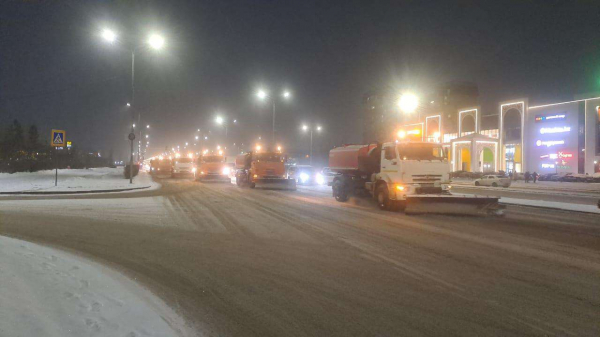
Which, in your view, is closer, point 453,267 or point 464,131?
point 453,267

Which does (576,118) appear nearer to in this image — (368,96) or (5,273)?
(5,273)

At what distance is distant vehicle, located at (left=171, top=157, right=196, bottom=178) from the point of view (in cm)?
5147

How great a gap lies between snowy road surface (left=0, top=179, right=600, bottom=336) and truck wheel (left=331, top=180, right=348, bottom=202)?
19.9ft

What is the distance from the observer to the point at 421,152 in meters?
17.8

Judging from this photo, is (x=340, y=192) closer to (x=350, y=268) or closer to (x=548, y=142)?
(x=350, y=268)

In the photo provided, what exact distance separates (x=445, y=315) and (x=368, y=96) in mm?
168386

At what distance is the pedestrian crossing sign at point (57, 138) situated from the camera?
27.2m

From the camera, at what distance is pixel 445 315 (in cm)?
552

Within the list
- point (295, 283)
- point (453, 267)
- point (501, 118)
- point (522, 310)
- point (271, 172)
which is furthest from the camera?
point (501, 118)

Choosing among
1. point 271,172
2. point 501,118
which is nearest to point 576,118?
point 501,118

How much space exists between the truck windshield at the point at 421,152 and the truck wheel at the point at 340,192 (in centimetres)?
449

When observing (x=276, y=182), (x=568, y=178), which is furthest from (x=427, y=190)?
(x=568, y=178)

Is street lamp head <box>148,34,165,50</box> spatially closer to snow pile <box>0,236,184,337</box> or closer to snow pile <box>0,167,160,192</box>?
snow pile <box>0,167,160,192</box>

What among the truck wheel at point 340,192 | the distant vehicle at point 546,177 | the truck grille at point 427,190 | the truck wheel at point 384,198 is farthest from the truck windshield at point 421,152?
the distant vehicle at point 546,177
